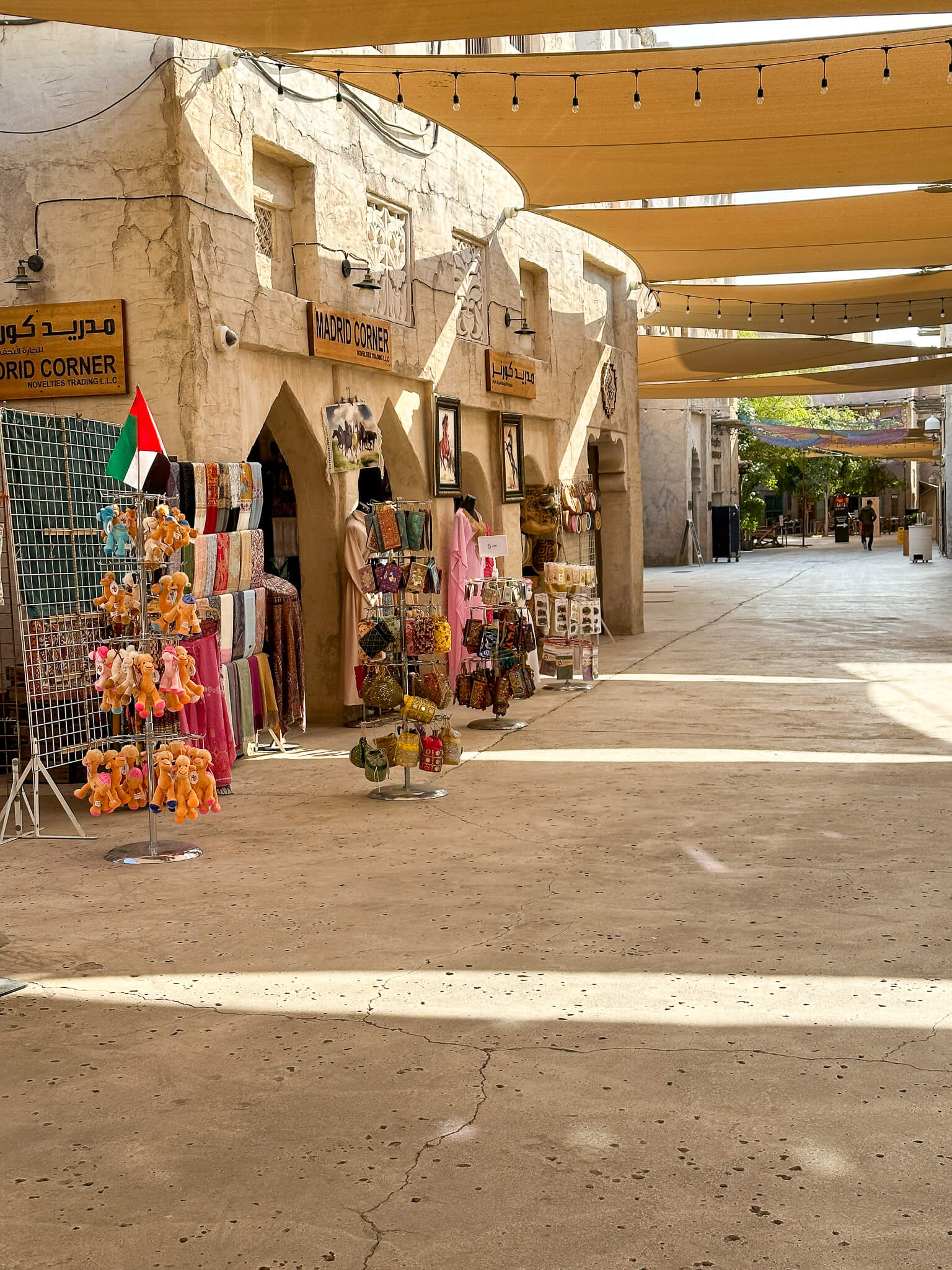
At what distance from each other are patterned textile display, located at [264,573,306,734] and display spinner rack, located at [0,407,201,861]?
1.09m

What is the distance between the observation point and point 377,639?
6.87 metres

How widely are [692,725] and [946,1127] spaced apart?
18.9 ft

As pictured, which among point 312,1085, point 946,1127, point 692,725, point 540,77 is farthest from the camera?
point 692,725

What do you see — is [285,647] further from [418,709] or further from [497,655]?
[418,709]

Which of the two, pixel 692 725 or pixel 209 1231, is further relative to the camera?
pixel 692 725

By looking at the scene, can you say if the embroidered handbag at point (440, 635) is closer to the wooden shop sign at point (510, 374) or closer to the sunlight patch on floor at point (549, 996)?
the sunlight patch on floor at point (549, 996)

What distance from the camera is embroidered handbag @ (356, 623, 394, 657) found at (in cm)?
686

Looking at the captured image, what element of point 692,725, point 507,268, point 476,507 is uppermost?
point 507,268

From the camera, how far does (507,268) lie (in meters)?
12.1

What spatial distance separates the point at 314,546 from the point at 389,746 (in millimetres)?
2623

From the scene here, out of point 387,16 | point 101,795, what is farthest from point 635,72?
point 101,795

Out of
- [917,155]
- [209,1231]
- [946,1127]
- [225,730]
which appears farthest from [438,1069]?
[917,155]

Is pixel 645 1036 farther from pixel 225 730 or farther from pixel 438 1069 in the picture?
pixel 225 730

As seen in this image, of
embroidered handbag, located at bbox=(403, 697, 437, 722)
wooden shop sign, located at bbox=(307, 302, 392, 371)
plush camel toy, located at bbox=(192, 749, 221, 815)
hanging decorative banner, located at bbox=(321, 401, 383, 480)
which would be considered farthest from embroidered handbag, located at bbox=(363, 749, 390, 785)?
wooden shop sign, located at bbox=(307, 302, 392, 371)
